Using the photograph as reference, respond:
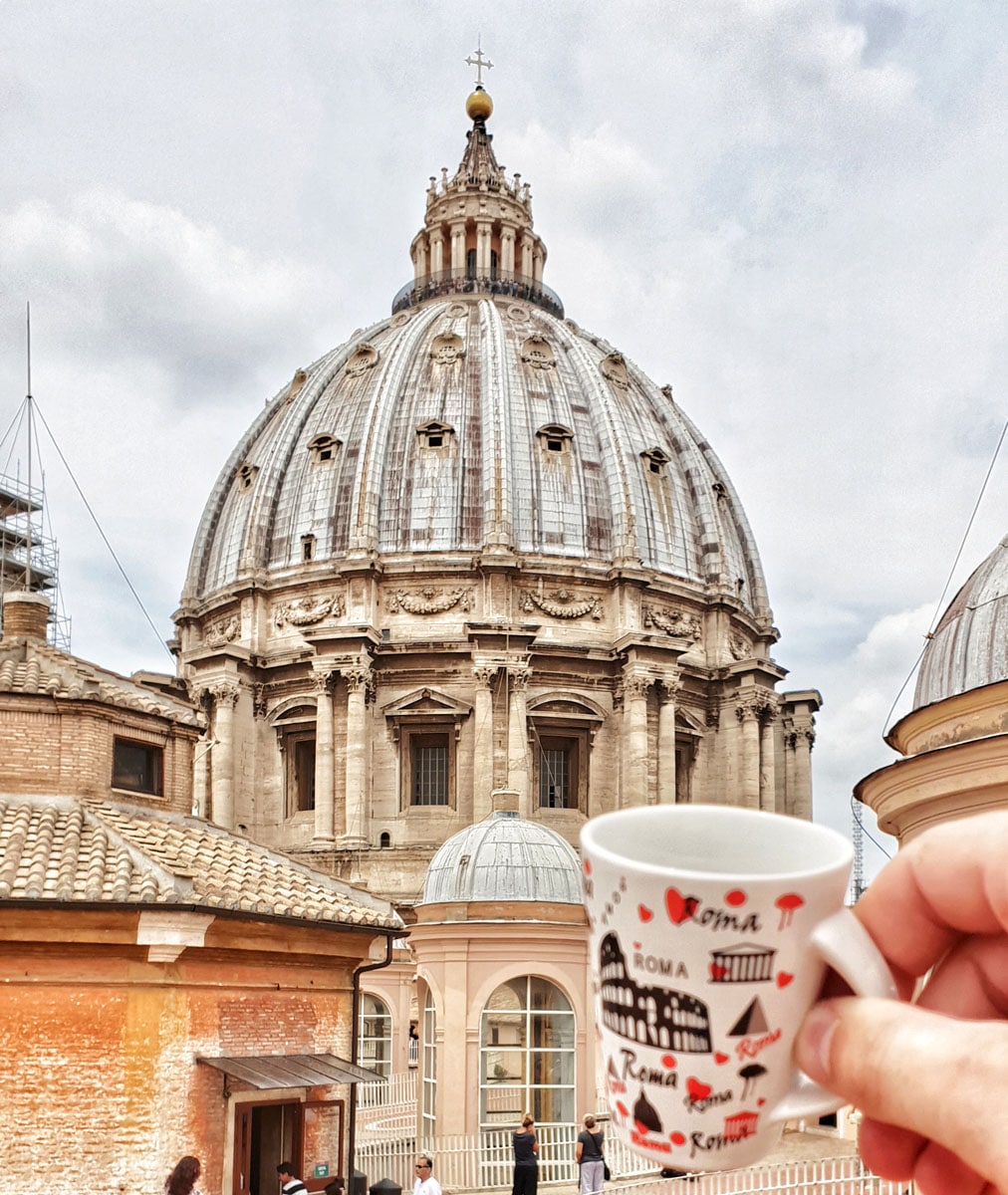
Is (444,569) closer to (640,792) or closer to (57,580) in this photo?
(640,792)

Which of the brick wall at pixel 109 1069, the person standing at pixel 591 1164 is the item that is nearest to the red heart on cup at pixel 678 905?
the brick wall at pixel 109 1069

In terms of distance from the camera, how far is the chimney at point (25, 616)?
19281 mm

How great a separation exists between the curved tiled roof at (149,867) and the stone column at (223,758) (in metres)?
24.8

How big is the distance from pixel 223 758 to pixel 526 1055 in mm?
24594

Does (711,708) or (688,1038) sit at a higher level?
(711,708)

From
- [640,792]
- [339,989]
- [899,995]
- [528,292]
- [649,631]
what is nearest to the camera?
[899,995]

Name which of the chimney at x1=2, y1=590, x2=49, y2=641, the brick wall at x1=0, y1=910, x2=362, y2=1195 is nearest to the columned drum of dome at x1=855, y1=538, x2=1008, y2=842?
the brick wall at x1=0, y1=910, x2=362, y2=1195

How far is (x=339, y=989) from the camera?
53.3 ft

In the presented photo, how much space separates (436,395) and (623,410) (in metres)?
7.01

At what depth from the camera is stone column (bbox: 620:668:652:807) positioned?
41656 millimetres

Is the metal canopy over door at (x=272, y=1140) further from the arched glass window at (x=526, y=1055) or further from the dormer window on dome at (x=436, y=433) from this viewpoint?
the dormer window on dome at (x=436, y=433)

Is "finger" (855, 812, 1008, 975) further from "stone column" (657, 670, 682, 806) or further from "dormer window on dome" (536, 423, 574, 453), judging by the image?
"dormer window on dome" (536, 423, 574, 453)

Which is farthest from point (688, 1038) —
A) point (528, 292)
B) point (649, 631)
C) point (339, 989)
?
point (528, 292)

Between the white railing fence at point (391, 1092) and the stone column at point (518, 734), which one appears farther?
the stone column at point (518, 734)
